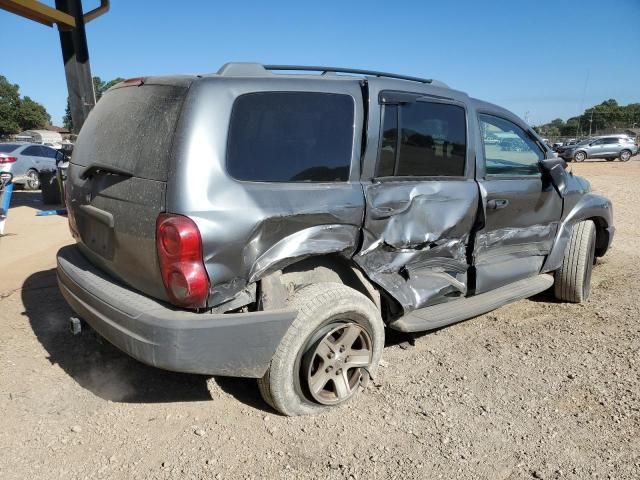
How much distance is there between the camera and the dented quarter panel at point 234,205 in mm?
2484

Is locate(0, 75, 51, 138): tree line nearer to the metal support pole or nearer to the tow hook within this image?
the metal support pole

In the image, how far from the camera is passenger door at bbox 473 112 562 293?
3832 mm

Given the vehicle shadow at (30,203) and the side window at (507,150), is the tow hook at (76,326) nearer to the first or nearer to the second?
the side window at (507,150)

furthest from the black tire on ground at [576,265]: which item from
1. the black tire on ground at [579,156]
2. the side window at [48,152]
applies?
the black tire on ground at [579,156]

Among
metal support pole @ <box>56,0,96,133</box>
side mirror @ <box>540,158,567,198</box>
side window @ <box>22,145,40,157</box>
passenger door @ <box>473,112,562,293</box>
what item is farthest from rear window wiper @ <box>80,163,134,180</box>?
side window @ <box>22,145,40,157</box>

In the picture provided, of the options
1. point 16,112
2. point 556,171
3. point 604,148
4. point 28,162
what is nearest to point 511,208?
point 556,171

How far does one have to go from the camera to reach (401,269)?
11.0ft

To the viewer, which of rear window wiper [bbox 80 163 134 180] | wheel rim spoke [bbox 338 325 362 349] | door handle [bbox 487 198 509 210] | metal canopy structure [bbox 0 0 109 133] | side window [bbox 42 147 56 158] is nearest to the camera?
rear window wiper [bbox 80 163 134 180]

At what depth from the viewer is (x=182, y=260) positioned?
2.46 m

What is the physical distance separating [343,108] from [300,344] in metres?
1.43

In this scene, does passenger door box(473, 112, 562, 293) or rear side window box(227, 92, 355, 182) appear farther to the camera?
passenger door box(473, 112, 562, 293)

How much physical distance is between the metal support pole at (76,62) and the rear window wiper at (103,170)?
7.15 meters

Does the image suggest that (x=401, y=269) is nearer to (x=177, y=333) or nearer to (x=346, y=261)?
(x=346, y=261)

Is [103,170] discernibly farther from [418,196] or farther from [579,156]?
[579,156]
